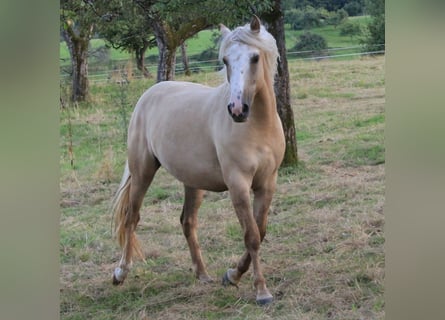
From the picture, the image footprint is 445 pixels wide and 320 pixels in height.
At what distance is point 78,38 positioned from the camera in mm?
2764

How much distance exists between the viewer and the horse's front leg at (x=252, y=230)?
242 cm

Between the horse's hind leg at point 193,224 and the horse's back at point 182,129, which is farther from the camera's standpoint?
the horse's hind leg at point 193,224

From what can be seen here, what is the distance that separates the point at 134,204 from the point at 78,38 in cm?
A: 78

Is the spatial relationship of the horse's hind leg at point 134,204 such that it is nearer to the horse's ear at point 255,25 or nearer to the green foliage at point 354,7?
the horse's ear at point 255,25

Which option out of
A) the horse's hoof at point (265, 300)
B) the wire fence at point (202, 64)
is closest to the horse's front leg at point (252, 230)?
the horse's hoof at point (265, 300)

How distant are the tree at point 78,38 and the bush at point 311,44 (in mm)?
935

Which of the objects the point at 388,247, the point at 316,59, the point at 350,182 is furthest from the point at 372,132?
the point at 388,247

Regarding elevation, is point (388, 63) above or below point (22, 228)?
above

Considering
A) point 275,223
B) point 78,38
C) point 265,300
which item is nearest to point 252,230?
point 265,300

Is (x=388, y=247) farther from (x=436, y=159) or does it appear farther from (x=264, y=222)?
(x=264, y=222)

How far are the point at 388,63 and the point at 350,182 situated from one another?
116 cm

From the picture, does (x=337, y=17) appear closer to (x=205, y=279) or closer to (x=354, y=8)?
(x=354, y=8)

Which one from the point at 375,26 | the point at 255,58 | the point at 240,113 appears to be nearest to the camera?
the point at 240,113

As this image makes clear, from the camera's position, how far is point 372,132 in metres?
2.79
